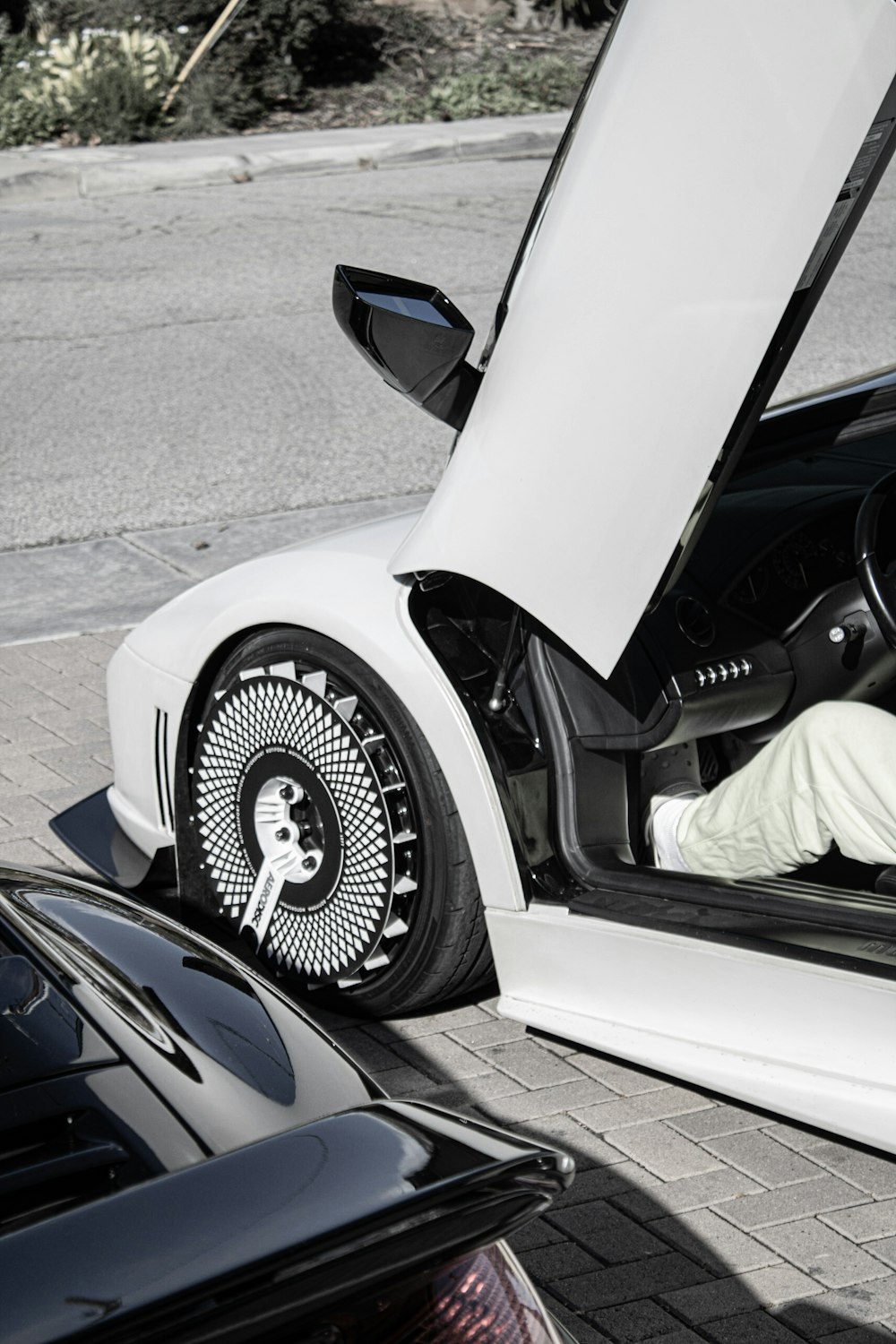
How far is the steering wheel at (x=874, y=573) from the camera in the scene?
315 centimetres

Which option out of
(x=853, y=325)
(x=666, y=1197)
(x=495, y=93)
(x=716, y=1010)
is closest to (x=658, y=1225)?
(x=666, y=1197)

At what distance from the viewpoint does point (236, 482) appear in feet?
23.3

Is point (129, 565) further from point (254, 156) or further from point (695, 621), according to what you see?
point (254, 156)

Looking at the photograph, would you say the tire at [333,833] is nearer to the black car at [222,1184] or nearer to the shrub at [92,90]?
the black car at [222,1184]

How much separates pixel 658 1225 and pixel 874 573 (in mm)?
1336

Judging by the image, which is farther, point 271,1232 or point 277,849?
point 277,849

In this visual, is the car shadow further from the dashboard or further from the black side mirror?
the black side mirror

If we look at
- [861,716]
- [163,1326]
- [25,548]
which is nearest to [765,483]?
[861,716]

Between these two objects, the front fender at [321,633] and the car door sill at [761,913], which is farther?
the front fender at [321,633]

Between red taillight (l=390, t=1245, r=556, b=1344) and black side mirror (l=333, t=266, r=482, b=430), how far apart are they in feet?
5.27

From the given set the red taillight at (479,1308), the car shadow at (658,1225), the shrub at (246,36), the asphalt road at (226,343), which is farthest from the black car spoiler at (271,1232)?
the shrub at (246,36)

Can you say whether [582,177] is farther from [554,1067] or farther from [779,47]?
[554,1067]

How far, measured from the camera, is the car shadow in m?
2.42

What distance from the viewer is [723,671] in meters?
3.21
